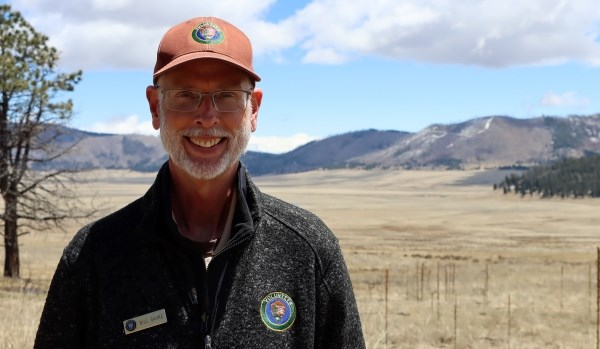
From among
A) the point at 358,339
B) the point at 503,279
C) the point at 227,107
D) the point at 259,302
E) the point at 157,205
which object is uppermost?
the point at 227,107

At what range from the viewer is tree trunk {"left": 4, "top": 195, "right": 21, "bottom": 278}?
22438 millimetres

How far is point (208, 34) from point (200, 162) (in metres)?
0.39

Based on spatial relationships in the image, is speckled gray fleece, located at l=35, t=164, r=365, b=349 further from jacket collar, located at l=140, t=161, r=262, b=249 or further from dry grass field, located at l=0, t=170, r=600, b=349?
dry grass field, located at l=0, t=170, r=600, b=349

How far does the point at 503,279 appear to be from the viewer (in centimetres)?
2997

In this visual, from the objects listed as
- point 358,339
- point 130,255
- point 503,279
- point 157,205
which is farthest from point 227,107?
point 503,279

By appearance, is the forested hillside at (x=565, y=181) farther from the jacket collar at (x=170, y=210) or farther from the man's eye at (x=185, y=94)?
the man's eye at (x=185, y=94)

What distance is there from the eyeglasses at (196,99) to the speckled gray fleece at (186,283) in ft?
0.84

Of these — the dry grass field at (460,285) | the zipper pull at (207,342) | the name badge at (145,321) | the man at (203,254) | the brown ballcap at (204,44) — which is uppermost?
the brown ballcap at (204,44)

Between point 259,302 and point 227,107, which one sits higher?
point 227,107

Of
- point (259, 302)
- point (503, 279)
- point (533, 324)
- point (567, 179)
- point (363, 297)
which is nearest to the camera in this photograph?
point (259, 302)

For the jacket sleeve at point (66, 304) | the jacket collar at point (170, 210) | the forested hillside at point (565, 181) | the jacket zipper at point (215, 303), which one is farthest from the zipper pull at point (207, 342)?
the forested hillside at point (565, 181)

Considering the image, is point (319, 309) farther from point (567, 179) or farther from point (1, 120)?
point (567, 179)

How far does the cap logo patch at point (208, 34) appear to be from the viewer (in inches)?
89.9

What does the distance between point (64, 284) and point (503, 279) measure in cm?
2925
